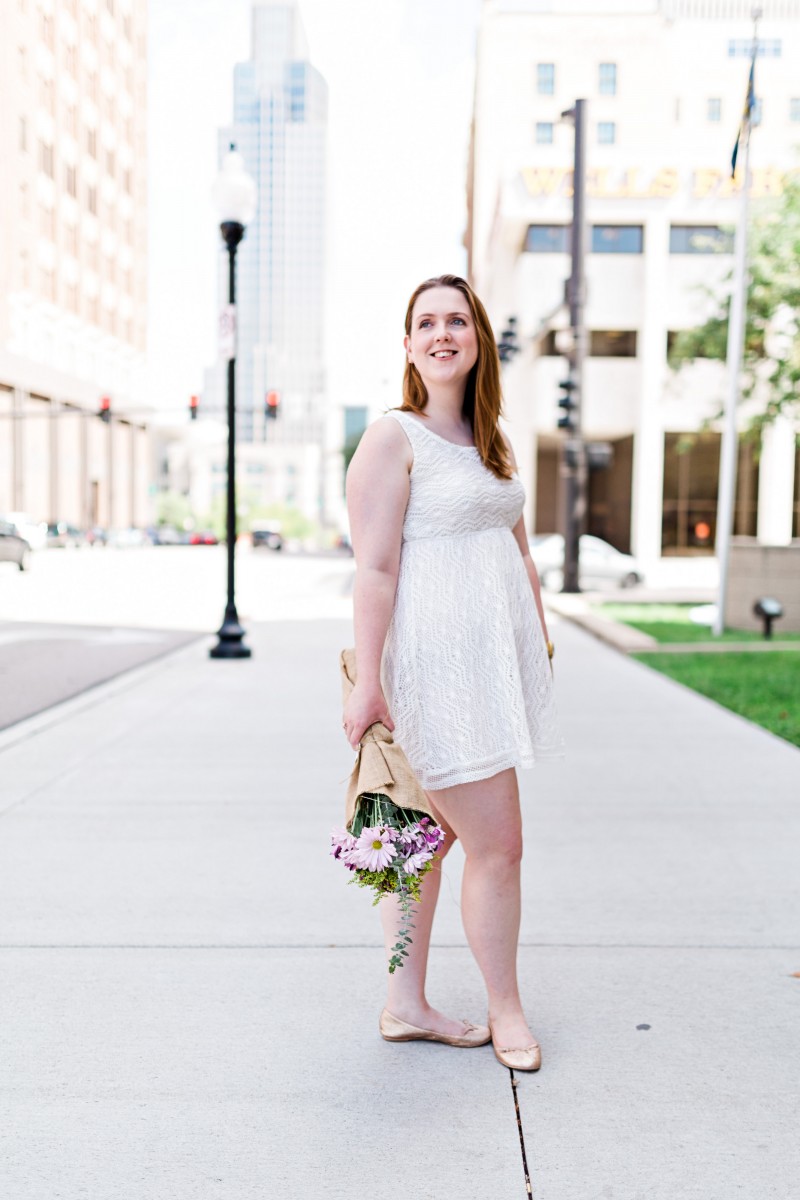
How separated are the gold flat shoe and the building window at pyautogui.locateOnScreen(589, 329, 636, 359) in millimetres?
34574

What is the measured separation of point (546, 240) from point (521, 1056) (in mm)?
35660

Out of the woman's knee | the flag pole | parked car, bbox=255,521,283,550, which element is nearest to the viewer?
the woman's knee

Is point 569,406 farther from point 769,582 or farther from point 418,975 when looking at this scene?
point 418,975

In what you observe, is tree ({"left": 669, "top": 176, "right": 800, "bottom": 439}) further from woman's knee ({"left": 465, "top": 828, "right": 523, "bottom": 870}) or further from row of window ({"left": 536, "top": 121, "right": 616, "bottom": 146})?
row of window ({"left": 536, "top": 121, "right": 616, "bottom": 146})

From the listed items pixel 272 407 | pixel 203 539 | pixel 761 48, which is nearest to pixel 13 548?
pixel 272 407

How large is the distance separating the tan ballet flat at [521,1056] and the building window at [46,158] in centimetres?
7317

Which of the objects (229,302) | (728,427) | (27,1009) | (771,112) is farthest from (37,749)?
(771,112)

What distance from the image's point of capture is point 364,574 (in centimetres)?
300

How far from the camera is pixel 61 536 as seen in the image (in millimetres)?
61125

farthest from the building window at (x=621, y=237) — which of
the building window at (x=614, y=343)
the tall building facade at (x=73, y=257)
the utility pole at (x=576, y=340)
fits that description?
the tall building facade at (x=73, y=257)

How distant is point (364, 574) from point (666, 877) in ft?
8.20

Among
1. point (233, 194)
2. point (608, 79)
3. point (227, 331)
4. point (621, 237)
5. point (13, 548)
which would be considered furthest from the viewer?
point (608, 79)

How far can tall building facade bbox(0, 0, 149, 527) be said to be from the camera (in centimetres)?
6450

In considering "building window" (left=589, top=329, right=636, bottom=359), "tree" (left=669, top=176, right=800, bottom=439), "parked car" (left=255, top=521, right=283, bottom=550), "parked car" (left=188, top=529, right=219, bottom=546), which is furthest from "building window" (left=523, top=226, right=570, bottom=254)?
"parked car" (left=188, top=529, right=219, bottom=546)
